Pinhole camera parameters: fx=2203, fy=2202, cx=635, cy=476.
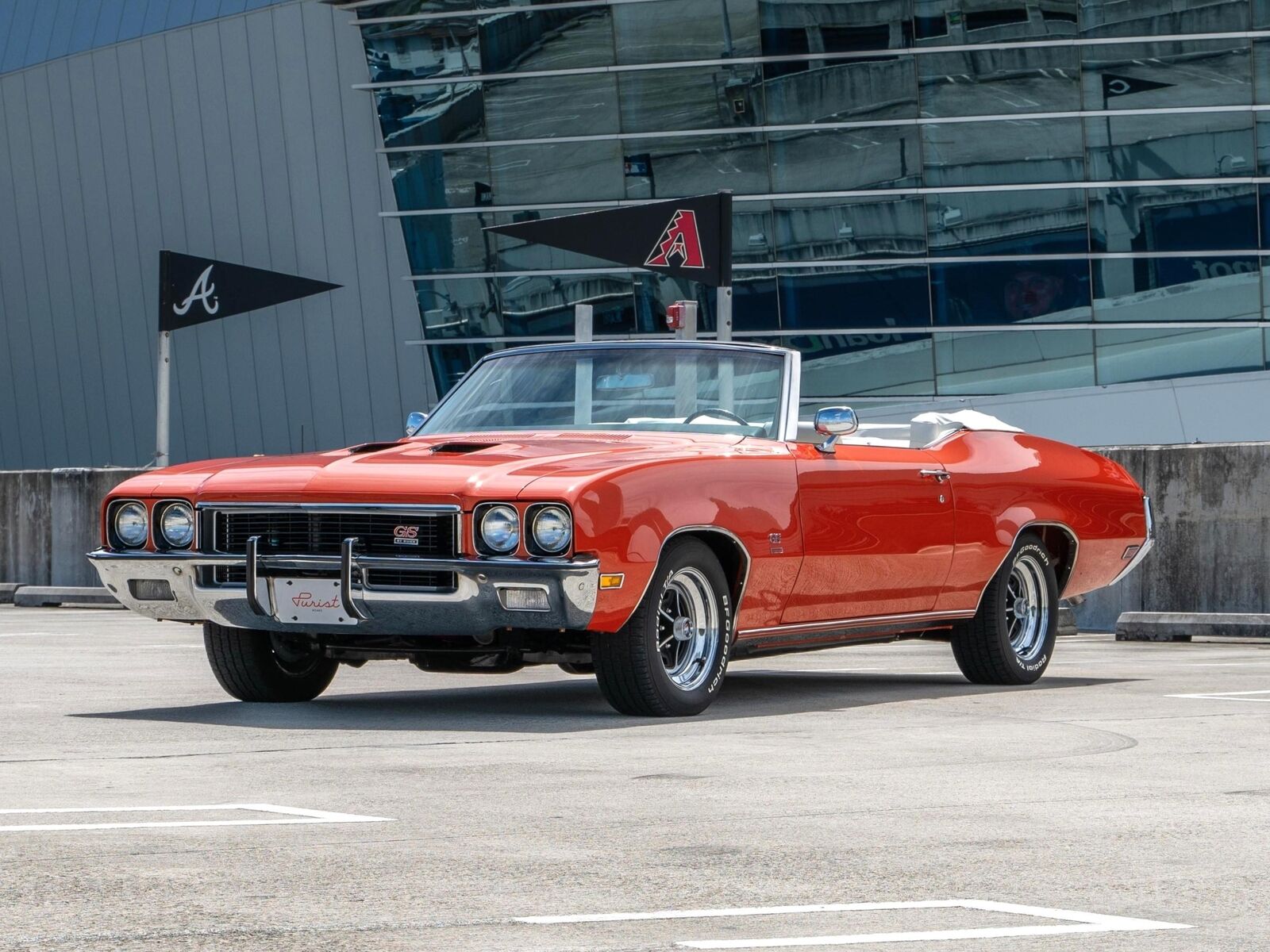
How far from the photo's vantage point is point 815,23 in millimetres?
31656

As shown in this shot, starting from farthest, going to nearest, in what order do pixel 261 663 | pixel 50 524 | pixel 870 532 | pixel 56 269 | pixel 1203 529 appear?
pixel 56 269
pixel 50 524
pixel 1203 529
pixel 870 532
pixel 261 663

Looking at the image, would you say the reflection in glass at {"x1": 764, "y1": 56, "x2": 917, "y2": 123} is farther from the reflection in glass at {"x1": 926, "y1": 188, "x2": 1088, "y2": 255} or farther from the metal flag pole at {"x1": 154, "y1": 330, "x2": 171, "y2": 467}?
the metal flag pole at {"x1": 154, "y1": 330, "x2": 171, "y2": 467}

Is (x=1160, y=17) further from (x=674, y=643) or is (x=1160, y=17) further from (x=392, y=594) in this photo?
(x=392, y=594)

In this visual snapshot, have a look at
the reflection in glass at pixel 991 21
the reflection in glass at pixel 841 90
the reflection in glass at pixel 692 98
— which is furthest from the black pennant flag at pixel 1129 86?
the reflection in glass at pixel 692 98

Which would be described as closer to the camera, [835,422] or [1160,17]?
[835,422]

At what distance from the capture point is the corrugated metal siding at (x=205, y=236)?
34.8m

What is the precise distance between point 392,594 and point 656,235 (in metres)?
9.68

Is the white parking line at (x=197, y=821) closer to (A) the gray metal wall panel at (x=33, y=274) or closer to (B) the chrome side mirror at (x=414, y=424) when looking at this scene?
(B) the chrome side mirror at (x=414, y=424)

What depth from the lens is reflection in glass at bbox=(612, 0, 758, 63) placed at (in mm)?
32000

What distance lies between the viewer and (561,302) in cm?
3375

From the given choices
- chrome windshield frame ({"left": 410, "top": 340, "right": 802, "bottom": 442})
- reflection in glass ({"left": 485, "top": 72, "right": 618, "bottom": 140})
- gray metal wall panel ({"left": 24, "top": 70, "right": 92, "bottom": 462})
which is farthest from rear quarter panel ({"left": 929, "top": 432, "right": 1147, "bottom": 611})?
gray metal wall panel ({"left": 24, "top": 70, "right": 92, "bottom": 462})

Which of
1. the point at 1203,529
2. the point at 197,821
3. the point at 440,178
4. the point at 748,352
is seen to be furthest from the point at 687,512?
the point at 440,178

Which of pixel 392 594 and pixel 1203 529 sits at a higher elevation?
pixel 392 594

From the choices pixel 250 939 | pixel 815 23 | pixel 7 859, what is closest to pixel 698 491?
pixel 7 859
